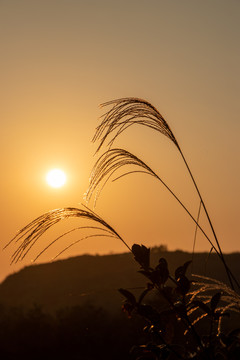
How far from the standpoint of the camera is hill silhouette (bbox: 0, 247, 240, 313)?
2573cm

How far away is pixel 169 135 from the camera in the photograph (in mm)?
3305

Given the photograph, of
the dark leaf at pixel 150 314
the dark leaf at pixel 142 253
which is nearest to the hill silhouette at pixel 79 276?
the dark leaf at pixel 142 253

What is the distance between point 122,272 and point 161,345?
2654 centimetres

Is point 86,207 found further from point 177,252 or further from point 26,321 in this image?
point 177,252

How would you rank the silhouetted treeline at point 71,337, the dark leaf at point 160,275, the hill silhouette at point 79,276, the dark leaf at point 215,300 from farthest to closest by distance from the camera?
the hill silhouette at point 79,276 < the silhouetted treeline at point 71,337 < the dark leaf at point 160,275 < the dark leaf at point 215,300

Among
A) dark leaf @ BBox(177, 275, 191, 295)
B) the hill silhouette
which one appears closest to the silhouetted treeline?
dark leaf @ BBox(177, 275, 191, 295)

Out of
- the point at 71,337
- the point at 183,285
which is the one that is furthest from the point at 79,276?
the point at 183,285

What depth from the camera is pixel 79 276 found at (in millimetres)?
28719

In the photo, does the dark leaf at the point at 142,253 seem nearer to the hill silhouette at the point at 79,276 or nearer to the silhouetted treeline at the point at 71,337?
the silhouetted treeline at the point at 71,337

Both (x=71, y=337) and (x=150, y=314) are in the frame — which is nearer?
(x=150, y=314)

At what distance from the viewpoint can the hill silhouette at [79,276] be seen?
25.7m

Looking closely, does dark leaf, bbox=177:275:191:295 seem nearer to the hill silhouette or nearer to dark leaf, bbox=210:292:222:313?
dark leaf, bbox=210:292:222:313

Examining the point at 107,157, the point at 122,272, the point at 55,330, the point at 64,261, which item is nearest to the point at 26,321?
the point at 55,330

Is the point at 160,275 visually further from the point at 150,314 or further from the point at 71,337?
the point at 71,337
